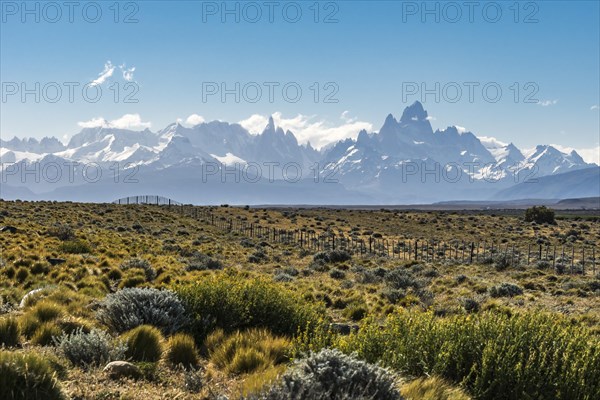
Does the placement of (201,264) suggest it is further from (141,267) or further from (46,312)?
(46,312)

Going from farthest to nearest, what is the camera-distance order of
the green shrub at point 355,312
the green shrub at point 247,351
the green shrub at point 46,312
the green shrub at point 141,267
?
the green shrub at point 141,267, the green shrub at point 355,312, the green shrub at point 46,312, the green shrub at point 247,351

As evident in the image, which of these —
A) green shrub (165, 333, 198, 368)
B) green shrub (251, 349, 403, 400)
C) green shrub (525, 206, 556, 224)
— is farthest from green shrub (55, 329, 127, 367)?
green shrub (525, 206, 556, 224)

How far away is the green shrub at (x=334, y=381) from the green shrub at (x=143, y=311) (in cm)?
433


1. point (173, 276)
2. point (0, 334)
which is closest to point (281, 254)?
point (173, 276)

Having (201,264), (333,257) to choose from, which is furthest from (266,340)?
(333,257)

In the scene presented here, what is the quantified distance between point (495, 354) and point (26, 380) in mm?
5391

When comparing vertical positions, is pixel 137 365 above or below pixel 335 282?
above

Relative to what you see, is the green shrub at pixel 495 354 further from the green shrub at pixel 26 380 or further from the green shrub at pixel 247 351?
the green shrub at pixel 26 380

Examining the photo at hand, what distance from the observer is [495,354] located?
5.83 metres

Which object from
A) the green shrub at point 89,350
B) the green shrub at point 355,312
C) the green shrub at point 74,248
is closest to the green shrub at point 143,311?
the green shrub at point 89,350

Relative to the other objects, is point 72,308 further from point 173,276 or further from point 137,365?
point 173,276

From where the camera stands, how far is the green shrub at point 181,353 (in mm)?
7410

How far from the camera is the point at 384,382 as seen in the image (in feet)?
16.3

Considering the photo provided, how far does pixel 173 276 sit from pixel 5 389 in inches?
551
